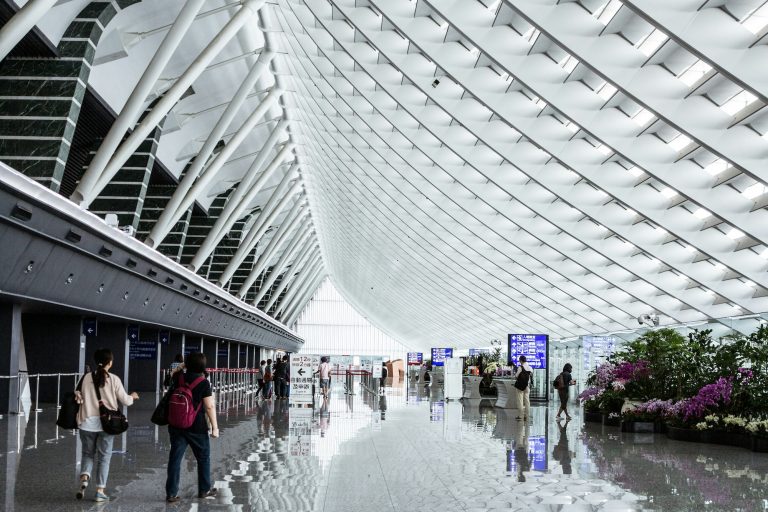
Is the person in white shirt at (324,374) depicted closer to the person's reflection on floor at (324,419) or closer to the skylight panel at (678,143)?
the person's reflection on floor at (324,419)

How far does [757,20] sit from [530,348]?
18338 millimetres

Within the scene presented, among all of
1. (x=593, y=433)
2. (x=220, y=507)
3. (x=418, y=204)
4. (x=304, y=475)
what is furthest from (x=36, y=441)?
(x=418, y=204)

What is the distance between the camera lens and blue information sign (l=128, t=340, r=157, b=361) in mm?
32181

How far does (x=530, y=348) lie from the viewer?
93.1 feet

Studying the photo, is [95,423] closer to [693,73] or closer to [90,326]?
[693,73]

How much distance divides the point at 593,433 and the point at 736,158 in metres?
6.33

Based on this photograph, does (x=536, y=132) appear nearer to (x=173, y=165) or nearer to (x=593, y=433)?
(x=593, y=433)

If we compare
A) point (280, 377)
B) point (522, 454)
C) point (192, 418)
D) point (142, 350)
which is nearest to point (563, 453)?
point (522, 454)

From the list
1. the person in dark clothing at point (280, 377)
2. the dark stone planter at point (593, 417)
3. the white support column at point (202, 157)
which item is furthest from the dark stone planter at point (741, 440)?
the person in dark clothing at point (280, 377)

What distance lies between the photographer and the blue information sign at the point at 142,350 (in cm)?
3218

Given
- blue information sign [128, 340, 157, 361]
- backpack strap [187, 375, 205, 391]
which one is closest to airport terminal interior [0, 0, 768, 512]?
backpack strap [187, 375, 205, 391]

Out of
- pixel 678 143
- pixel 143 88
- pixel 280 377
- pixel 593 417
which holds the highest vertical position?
pixel 143 88

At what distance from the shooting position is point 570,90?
14.8m

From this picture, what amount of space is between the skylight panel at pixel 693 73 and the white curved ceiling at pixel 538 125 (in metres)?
0.04
